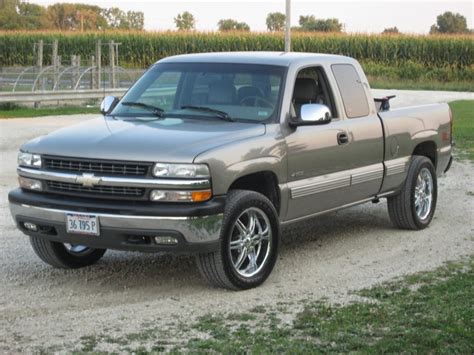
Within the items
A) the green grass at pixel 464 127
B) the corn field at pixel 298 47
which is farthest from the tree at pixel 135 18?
the green grass at pixel 464 127

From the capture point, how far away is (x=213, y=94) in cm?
874

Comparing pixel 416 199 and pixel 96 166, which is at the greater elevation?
pixel 96 166

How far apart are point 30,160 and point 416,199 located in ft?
14.3

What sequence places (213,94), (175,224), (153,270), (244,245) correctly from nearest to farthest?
(175,224) < (244,245) < (153,270) < (213,94)

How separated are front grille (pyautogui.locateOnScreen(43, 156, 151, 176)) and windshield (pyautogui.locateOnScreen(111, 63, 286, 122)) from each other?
1.18m

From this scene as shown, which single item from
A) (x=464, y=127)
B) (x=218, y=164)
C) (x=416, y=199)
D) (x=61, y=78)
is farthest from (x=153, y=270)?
(x=61, y=78)

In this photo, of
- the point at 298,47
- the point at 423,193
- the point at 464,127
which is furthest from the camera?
the point at 298,47

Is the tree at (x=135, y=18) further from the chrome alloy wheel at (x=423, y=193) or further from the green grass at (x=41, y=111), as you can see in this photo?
the chrome alloy wheel at (x=423, y=193)

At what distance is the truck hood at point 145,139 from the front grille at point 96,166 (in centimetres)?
4

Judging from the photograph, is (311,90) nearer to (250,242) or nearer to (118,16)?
(250,242)

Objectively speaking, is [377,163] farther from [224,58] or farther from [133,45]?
[133,45]

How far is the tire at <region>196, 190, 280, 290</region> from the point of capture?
758 centimetres

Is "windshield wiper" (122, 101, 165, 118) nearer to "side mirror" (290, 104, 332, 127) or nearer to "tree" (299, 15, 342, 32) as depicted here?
"side mirror" (290, 104, 332, 127)

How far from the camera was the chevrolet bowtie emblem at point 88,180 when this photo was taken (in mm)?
7452
